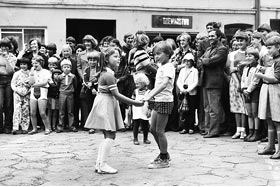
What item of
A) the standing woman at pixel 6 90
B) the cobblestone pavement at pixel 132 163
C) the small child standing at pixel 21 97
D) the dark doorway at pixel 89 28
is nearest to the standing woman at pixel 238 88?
the cobblestone pavement at pixel 132 163

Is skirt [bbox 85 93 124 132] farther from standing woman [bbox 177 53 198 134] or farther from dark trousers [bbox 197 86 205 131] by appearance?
dark trousers [bbox 197 86 205 131]

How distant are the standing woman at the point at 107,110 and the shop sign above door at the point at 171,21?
13.3m

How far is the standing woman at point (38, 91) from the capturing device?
10.6 m

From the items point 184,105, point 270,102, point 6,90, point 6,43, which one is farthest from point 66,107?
point 270,102

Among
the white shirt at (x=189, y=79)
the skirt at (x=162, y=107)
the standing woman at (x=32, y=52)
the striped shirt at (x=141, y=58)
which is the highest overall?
the standing woman at (x=32, y=52)

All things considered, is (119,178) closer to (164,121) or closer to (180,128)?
(164,121)

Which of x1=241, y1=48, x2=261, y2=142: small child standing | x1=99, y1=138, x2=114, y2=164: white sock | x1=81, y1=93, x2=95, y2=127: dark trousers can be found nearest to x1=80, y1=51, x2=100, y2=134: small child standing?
x1=81, y1=93, x2=95, y2=127: dark trousers

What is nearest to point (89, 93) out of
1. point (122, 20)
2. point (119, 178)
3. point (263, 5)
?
point (119, 178)

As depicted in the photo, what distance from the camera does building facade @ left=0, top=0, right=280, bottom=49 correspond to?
18.6 m

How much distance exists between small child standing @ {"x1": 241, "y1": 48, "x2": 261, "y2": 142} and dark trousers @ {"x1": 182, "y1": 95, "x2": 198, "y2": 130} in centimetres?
131

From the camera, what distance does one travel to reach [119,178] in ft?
21.0

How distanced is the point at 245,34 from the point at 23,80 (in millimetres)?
4846

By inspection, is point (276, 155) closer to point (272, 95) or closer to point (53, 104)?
point (272, 95)

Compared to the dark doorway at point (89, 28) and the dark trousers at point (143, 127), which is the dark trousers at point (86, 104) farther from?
the dark doorway at point (89, 28)
